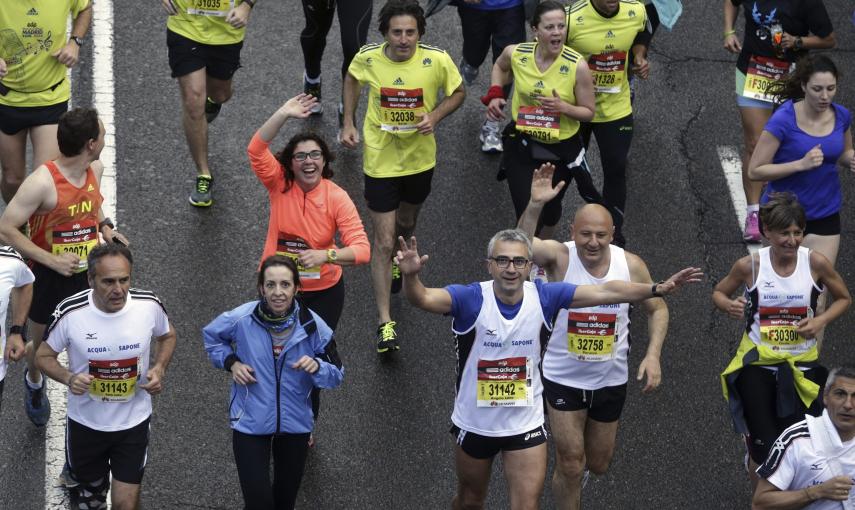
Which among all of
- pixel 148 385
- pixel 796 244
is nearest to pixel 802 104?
pixel 796 244

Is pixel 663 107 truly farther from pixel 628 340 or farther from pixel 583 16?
pixel 628 340

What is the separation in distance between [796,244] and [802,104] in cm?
146

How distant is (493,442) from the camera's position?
7.59m

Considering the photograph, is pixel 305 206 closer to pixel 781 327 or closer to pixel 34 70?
pixel 34 70

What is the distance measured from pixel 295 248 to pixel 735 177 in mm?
4163

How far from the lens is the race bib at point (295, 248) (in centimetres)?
845

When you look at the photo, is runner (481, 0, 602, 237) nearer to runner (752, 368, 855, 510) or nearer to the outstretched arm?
the outstretched arm

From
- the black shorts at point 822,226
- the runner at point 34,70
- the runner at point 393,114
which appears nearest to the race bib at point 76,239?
the runner at point 34,70

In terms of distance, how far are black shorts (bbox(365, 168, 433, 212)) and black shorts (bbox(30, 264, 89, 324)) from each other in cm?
206

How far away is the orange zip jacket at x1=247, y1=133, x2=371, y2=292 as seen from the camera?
847 cm

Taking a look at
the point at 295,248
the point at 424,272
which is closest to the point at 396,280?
the point at 424,272

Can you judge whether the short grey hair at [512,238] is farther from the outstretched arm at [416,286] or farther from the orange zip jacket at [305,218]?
the orange zip jacket at [305,218]

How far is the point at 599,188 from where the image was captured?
436 inches

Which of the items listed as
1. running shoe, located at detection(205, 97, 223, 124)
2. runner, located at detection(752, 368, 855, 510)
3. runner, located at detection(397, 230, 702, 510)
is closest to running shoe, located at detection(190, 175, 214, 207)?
running shoe, located at detection(205, 97, 223, 124)
